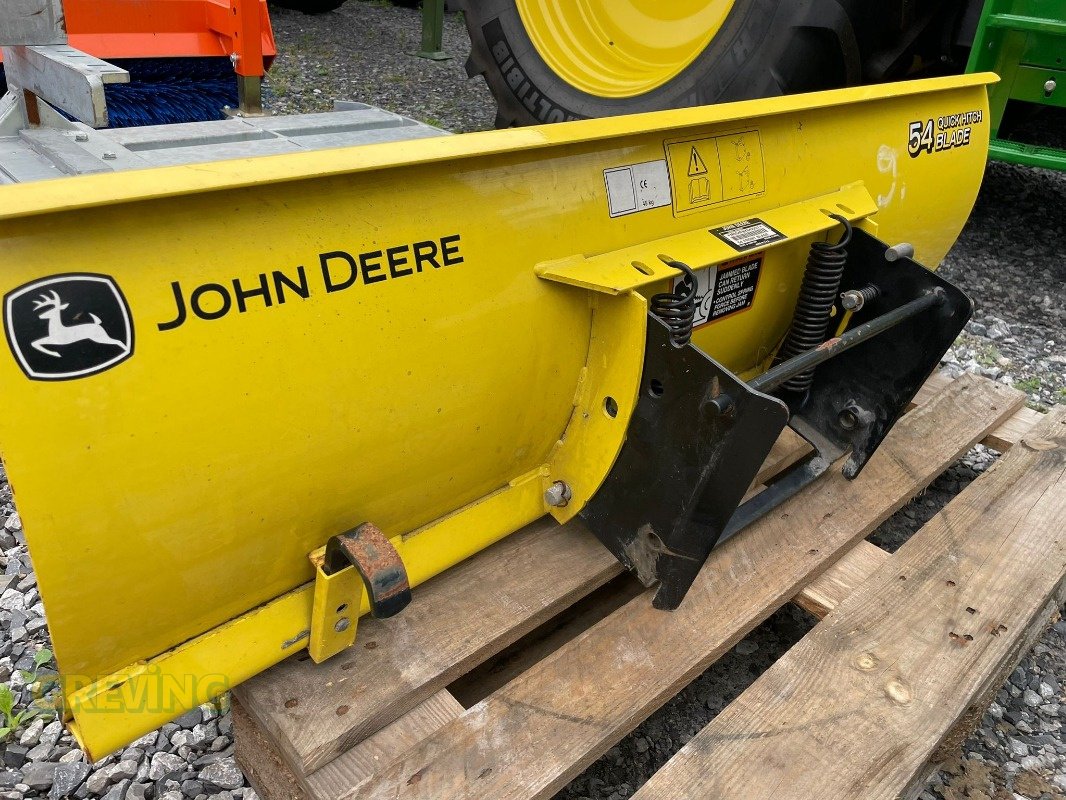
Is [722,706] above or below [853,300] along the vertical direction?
below

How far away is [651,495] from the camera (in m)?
1.31

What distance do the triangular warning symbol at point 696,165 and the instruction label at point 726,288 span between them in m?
0.16

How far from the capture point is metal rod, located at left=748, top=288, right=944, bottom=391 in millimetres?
1314

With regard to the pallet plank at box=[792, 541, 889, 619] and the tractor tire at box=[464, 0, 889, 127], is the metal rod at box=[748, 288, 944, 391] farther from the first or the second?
the tractor tire at box=[464, 0, 889, 127]

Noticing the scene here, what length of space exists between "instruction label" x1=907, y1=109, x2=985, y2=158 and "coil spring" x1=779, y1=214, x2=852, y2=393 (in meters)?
0.38

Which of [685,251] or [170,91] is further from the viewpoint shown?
[170,91]

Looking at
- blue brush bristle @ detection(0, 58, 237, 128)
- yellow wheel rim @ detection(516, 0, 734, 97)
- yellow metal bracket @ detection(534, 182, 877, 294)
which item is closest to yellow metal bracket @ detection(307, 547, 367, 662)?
yellow metal bracket @ detection(534, 182, 877, 294)

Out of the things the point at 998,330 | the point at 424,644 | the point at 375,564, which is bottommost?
the point at 998,330

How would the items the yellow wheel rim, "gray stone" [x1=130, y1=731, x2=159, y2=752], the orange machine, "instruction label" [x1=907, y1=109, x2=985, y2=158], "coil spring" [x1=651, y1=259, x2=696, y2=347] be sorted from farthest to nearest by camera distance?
the yellow wheel rim < the orange machine < "instruction label" [x1=907, y1=109, x2=985, y2=158] < "gray stone" [x1=130, y1=731, x2=159, y2=752] < "coil spring" [x1=651, y1=259, x2=696, y2=347]

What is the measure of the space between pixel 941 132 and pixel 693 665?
4.46ft

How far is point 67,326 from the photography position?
0.82 metres

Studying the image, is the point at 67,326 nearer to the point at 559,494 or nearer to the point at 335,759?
the point at 335,759

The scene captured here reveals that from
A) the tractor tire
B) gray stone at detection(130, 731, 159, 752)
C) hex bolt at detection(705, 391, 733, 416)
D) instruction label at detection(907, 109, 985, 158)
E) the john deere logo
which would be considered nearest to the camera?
the john deere logo

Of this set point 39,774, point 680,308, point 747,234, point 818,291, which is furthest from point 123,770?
point 818,291
